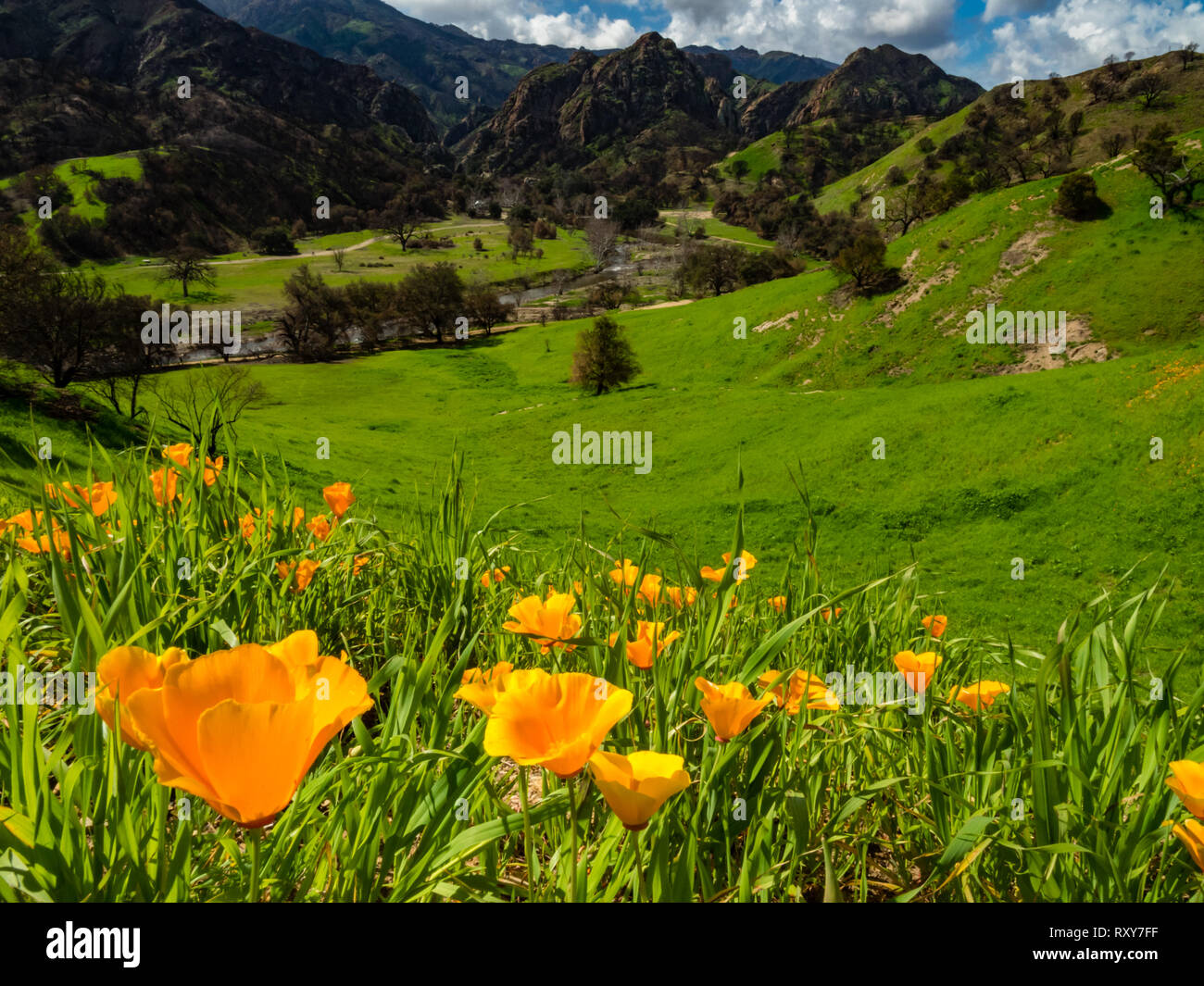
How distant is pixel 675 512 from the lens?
28.1m

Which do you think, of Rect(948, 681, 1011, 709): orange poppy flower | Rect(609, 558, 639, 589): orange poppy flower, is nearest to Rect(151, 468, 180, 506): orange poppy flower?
Rect(609, 558, 639, 589): orange poppy flower

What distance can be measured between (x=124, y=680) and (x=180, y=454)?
2.28 meters

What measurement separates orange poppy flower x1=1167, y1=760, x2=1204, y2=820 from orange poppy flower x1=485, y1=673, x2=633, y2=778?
84 centimetres

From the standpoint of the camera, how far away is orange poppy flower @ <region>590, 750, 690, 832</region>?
0.89 metres

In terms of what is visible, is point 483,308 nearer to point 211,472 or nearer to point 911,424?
point 911,424

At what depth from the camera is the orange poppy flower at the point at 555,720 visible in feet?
3.09

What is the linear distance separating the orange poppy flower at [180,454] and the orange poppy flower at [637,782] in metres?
2.59

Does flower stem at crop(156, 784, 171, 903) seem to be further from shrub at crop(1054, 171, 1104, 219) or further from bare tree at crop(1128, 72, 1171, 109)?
bare tree at crop(1128, 72, 1171, 109)

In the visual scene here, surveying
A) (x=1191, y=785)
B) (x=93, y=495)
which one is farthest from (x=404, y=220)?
(x=1191, y=785)

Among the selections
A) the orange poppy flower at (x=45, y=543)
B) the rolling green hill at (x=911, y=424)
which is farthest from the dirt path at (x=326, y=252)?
the orange poppy flower at (x=45, y=543)

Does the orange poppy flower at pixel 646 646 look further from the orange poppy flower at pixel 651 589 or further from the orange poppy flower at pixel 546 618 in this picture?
the orange poppy flower at pixel 651 589
